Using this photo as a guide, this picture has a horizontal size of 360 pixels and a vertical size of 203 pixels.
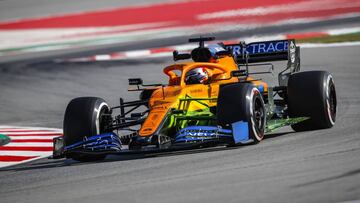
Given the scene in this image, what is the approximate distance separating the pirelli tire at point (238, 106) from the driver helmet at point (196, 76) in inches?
40.8

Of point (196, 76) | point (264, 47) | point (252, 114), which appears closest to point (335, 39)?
point (264, 47)

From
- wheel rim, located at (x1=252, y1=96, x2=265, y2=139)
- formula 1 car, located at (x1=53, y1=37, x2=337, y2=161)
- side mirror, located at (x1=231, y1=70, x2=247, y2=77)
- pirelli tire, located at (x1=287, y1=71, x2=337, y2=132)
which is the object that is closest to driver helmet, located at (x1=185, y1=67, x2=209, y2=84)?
formula 1 car, located at (x1=53, y1=37, x2=337, y2=161)

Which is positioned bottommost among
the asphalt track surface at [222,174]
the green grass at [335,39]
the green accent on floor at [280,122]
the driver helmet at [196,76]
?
the asphalt track surface at [222,174]

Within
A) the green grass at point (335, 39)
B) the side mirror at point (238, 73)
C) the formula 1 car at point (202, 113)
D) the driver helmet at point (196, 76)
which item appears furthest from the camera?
the green grass at point (335, 39)

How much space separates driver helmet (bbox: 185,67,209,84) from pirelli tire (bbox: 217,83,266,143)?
1.04 m

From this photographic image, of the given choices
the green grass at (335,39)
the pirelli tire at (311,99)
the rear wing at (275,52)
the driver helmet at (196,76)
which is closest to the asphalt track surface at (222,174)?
the pirelli tire at (311,99)

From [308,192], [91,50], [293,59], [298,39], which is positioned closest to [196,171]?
[308,192]

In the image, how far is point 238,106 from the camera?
10.6 metres

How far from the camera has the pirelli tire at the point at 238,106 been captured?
1062cm

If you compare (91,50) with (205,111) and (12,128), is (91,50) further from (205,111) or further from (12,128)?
(205,111)

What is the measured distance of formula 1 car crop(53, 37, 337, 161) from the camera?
34.6 feet

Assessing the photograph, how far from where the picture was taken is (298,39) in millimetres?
25922

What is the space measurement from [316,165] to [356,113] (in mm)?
5070

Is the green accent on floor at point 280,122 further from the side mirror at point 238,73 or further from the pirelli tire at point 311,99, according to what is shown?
the side mirror at point 238,73
